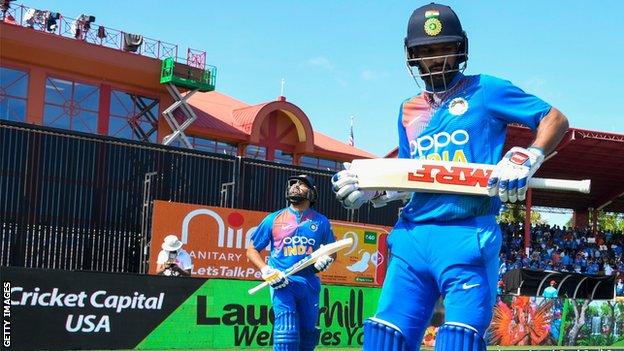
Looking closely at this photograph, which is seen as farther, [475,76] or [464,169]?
[475,76]

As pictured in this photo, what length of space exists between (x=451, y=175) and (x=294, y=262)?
4866 millimetres

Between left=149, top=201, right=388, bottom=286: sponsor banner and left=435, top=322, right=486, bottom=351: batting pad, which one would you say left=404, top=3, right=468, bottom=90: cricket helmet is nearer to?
left=435, top=322, right=486, bottom=351: batting pad

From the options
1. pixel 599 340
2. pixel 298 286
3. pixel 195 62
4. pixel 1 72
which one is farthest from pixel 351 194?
pixel 195 62

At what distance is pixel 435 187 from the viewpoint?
4.57m

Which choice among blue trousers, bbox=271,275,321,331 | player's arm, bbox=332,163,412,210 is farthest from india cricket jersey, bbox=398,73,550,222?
blue trousers, bbox=271,275,321,331

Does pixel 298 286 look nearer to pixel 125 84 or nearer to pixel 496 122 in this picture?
pixel 496 122

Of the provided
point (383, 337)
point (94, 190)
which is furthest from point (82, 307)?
point (94, 190)

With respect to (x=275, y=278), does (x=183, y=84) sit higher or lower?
higher

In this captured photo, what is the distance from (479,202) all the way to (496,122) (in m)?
0.47

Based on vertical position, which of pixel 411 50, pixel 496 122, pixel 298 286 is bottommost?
pixel 298 286

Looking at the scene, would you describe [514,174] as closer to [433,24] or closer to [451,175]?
[451,175]

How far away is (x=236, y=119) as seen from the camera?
40156 mm

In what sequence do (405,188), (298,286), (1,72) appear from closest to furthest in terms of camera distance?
(405,188) < (298,286) < (1,72)

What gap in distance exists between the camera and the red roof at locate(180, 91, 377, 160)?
3797cm
